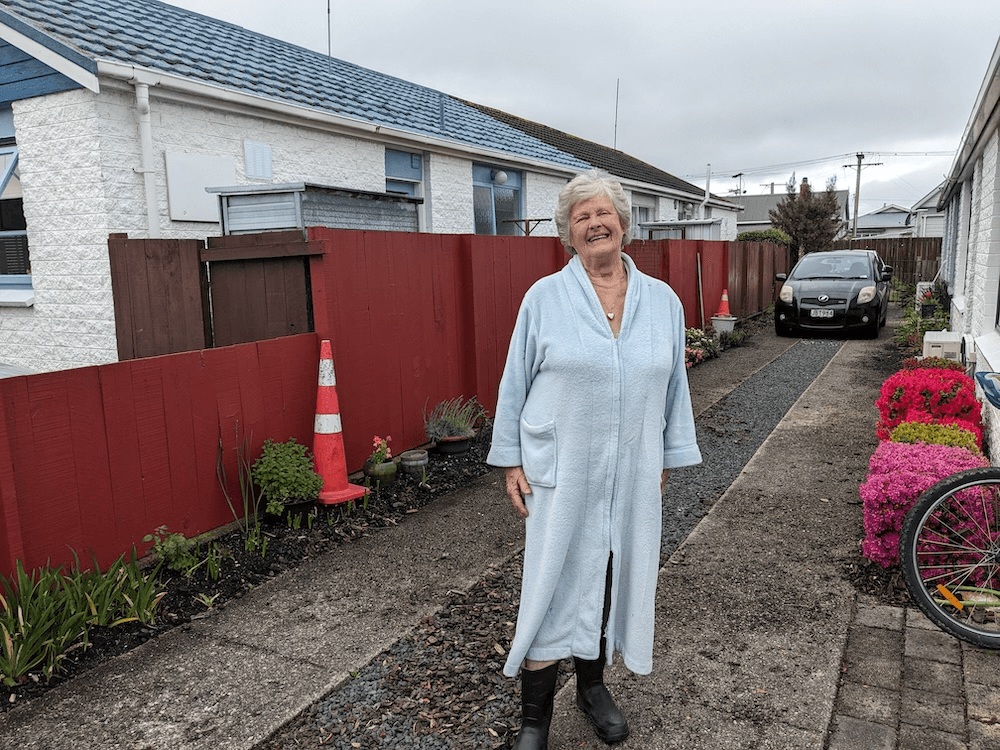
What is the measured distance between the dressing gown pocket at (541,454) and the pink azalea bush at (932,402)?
344 centimetres

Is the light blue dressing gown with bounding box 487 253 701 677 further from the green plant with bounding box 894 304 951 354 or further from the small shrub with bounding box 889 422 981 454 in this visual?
the green plant with bounding box 894 304 951 354

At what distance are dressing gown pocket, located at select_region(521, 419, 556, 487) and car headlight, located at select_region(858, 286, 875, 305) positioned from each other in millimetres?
12899

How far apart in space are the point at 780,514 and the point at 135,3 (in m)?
10.2

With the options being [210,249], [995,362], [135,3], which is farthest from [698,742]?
[135,3]

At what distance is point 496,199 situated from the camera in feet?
43.7

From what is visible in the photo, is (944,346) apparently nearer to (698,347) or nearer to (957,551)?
(698,347)

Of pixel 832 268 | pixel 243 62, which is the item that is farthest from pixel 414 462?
pixel 832 268

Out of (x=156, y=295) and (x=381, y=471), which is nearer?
(x=381, y=471)

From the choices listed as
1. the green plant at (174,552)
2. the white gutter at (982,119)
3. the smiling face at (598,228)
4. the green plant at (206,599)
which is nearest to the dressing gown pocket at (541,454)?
the smiling face at (598,228)

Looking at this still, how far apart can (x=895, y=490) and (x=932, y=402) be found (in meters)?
1.49

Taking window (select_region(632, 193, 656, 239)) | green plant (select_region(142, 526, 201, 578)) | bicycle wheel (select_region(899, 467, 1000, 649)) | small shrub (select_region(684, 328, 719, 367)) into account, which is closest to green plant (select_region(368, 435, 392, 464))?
green plant (select_region(142, 526, 201, 578))

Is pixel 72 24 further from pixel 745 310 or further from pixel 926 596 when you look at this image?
pixel 745 310

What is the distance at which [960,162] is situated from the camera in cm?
973

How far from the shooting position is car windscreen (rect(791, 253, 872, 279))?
14.4 m
